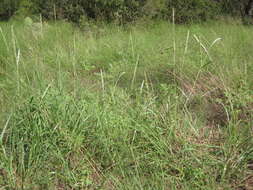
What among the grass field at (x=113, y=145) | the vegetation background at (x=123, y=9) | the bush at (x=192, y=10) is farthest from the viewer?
the bush at (x=192, y=10)

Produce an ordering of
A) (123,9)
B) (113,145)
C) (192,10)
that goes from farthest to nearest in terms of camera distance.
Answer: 1. (192,10)
2. (123,9)
3. (113,145)

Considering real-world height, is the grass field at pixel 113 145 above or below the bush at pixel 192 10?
below

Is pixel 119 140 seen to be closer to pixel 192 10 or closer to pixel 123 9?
pixel 123 9

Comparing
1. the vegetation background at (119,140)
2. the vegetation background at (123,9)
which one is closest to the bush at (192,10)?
the vegetation background at (123,9)

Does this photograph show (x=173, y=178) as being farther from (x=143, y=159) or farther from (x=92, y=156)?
(x=92, y=156)

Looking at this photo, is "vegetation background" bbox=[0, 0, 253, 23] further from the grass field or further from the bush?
the grass field

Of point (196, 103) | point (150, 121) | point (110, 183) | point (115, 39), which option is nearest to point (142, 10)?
point (115, 39)

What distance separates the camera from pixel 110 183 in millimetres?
1332

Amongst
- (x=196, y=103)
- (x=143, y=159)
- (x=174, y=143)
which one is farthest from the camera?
(x=196, y=103)

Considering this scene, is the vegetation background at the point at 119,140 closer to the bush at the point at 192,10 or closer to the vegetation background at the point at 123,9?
the vegetation background at the point at 123,9

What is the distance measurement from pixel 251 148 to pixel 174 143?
0.38 metres

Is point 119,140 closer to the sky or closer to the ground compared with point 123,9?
closer to the ground

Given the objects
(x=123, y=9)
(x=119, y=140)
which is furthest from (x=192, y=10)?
(x=119, y=140)

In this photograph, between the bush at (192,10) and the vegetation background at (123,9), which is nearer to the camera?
the vegetation background at (123,9)
